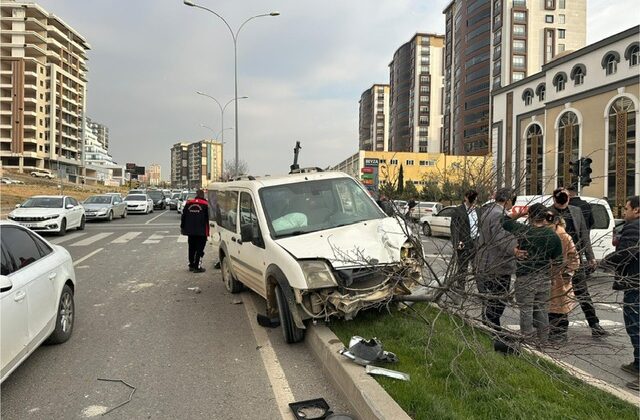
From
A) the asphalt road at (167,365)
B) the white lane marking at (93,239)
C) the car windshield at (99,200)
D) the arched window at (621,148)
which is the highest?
the arched window at (621,148)

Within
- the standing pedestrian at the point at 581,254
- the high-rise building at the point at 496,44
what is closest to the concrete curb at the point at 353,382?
the standing pedestrian at the point at 581,254

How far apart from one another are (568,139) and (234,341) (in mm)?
47415

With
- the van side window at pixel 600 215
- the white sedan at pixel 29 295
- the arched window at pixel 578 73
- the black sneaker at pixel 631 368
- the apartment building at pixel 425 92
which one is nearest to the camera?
the white sedan at pixel 29 295

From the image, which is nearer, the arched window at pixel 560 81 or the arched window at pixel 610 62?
the arched window at pixel 610 62

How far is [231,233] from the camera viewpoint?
23.2 feet

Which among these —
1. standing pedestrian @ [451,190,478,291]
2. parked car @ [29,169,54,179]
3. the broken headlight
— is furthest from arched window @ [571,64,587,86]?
parked car @ [29,169,54,179]

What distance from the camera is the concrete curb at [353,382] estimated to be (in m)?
3.12

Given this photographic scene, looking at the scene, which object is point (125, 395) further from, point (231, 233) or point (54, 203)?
point (54, 203)

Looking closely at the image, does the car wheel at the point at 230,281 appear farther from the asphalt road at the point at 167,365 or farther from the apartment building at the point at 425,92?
the apartment building at the point at 425,92

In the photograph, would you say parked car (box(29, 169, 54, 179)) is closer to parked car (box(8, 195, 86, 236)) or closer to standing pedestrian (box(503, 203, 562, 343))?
parked car (box(8, 195, 86, 236))

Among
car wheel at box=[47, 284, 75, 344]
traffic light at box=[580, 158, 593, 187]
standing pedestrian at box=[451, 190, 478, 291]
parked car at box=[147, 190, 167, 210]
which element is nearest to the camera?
standing pedestrian at box=[451, 190, 478, 291]

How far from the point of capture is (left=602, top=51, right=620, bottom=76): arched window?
39.0m

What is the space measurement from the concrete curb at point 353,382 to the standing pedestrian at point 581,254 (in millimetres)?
1715

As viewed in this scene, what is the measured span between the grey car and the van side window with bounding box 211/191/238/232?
1831cm
